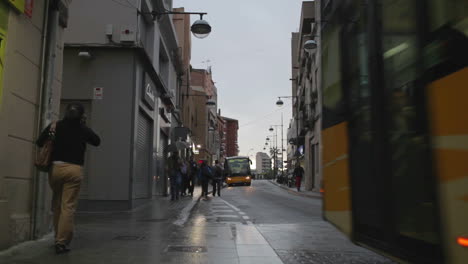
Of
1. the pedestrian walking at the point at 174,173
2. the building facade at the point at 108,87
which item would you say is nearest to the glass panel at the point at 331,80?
the building facade at the point at 108,87

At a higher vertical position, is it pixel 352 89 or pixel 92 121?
pixel 92 121

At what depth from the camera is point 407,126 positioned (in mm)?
3471

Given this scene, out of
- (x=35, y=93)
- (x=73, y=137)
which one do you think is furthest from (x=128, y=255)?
(x=35, y=93)

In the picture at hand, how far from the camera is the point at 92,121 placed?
14094mm

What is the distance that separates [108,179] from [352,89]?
10.7m

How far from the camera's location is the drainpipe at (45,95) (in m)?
6.89

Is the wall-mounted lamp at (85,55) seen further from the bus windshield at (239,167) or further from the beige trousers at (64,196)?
the bus windshield at (239,167)

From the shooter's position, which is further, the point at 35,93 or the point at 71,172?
the point at 35,93

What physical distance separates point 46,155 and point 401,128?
174 inches

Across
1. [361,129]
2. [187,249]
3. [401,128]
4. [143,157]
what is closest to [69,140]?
[187,249]

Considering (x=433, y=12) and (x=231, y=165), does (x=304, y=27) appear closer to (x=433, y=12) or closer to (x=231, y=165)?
(x=231, y=165)

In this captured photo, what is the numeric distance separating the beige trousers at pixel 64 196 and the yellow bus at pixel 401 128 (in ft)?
10.6

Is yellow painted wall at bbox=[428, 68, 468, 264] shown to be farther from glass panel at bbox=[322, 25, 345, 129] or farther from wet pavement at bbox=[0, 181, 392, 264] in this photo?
wet pavement at bbox=[0, 181, 392, 264]

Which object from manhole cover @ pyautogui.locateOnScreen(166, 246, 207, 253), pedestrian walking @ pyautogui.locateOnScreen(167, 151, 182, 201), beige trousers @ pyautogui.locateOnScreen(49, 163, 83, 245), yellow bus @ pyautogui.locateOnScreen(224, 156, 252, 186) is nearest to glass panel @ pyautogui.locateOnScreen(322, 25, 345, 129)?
manhole cover @ pyautogui.locateOnScreen(166, 246, 207, 253)
